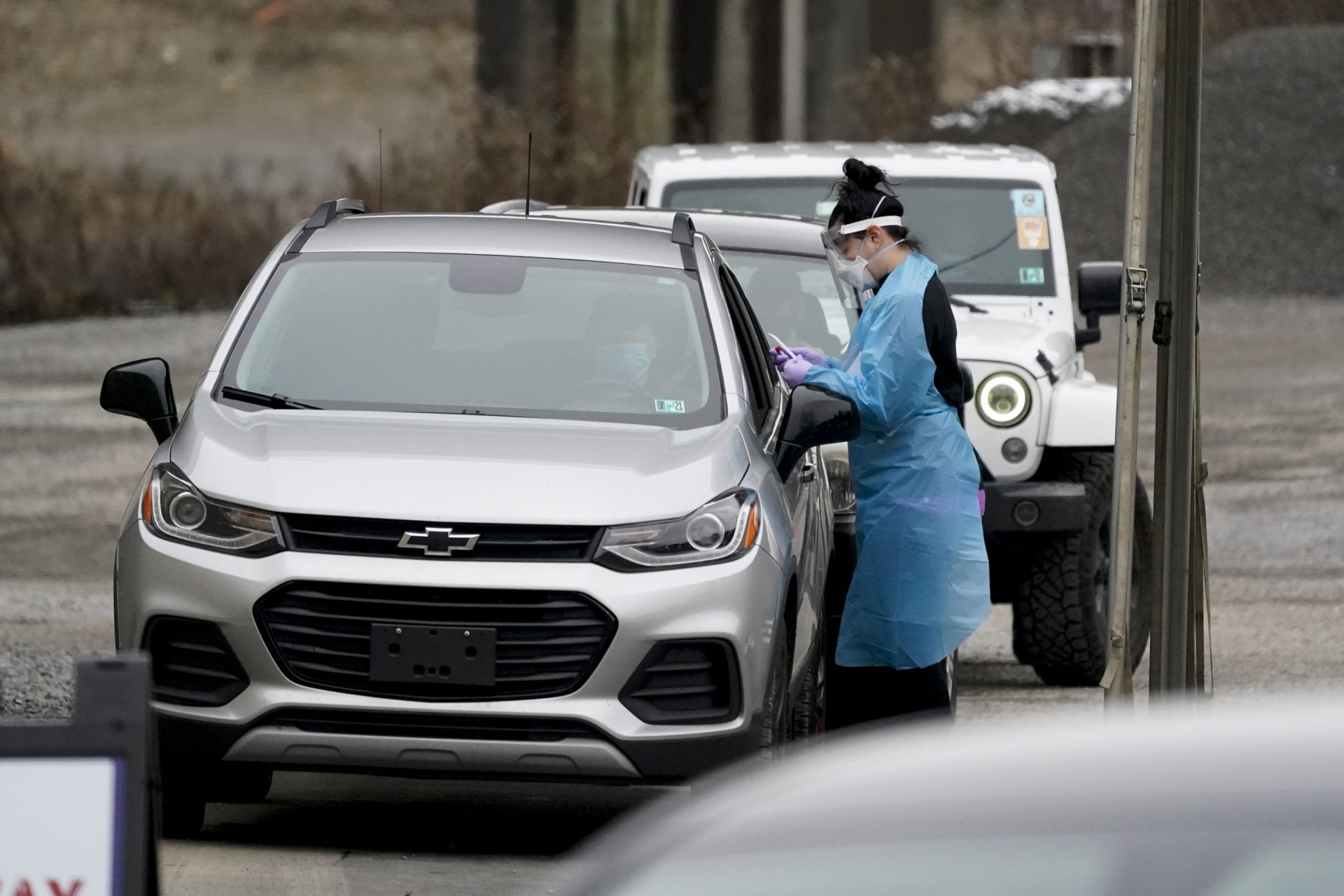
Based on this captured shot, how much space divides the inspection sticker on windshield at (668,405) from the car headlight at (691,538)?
0.53 meters

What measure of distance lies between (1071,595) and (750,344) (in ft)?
9.83

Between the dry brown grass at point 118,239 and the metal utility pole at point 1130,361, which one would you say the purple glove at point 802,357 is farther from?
the dry brown grass at point 118,239

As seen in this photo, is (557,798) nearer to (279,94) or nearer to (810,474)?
(810,474)

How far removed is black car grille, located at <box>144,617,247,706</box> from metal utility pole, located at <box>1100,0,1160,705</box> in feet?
8.58

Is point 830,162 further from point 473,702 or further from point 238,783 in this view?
point 473,702

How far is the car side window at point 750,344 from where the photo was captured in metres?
6.84

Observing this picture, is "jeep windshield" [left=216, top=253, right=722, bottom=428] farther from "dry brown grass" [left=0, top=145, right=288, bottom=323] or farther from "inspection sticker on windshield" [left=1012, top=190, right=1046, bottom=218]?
"dry brown grass" [left=0, top=145, right=288, bottom=323]

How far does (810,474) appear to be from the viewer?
7.03 meters

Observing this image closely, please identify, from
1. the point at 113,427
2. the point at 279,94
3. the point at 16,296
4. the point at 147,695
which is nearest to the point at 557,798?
the point at 147,695

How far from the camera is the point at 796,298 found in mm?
8422

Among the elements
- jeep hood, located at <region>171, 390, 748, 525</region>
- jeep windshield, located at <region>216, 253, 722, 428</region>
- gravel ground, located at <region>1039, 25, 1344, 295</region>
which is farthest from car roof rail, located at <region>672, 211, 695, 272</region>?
gravel ground, located at <region>1039, 25, 1344, 295</region>

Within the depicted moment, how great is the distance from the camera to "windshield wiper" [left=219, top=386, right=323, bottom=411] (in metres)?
6.49

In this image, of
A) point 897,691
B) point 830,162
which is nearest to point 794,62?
point 830,162

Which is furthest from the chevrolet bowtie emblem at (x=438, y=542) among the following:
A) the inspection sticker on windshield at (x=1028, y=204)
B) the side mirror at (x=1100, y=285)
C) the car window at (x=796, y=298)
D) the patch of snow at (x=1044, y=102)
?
the patch of snow at (x=1044, y=102)
